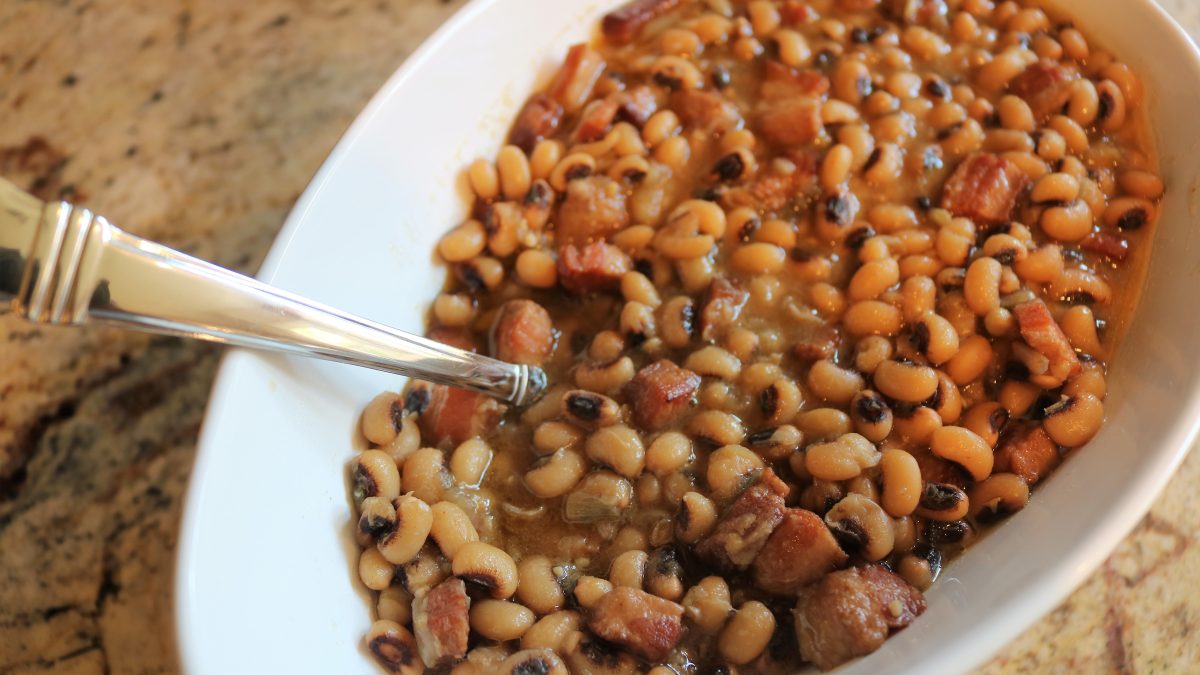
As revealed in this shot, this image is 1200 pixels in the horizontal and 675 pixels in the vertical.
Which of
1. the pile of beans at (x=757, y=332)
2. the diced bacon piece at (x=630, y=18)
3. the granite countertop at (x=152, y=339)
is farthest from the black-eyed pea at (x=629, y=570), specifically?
the diced bacon piece at (x=630, y=18)

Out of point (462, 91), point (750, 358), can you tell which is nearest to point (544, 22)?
point (462, 91)

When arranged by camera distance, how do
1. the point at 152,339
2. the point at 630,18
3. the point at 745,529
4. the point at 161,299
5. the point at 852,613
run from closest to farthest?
1. the point at 161,299
2. the point at 852,613
3. the point at 745,529
4. the point at 152,339
5. the point at 630,18

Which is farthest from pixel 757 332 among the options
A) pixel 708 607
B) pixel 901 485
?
pixel 708 607

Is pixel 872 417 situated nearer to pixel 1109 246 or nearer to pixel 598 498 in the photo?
pixel 598 498

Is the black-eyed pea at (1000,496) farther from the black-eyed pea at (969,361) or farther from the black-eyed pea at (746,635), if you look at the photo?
the black-eyed pea at (746,635)

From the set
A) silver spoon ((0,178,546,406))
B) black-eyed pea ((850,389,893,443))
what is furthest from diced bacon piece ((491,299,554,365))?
black-eyed pea ((850,389,893,443))

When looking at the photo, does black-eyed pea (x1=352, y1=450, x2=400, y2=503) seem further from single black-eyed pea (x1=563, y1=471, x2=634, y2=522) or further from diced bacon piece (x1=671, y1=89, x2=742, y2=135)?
diced bacon piece (x1=671, y1=89, x2=742, y2=135)

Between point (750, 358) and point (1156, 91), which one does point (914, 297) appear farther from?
point (1156, 91)
